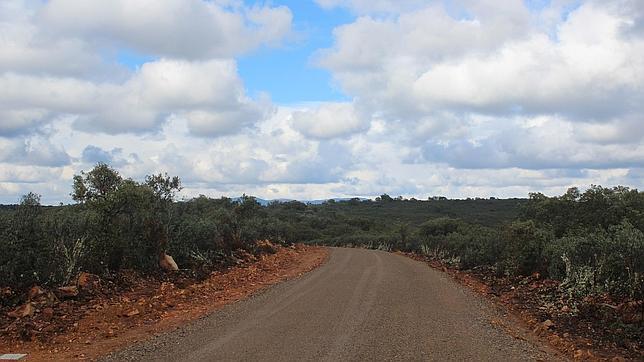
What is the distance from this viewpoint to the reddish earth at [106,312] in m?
8.23

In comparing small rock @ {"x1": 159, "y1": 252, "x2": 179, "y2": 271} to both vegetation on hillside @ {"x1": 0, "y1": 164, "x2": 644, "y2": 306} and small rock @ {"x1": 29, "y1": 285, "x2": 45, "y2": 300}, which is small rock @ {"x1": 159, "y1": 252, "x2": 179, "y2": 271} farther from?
small rock @ {"x1": 29, "y1": 285, "x2": 45, "y2": 300}

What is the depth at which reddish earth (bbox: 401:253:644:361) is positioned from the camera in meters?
8.16

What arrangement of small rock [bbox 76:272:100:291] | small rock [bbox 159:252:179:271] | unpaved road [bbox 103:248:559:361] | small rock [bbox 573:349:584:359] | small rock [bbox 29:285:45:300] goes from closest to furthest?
1. unpaved road [bbox 103:248:559:361]
2. small rock [bbox 573:349:584:359]
3. small rock [bbox 29:285:45:300]
4. small rock [bbox 76:272:100:291]
5. small rock [bbox 159:252:179:271]

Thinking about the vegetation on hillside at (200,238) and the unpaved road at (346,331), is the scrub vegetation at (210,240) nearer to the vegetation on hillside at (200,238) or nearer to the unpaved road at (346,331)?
the vegetation on hillside at (200,238)

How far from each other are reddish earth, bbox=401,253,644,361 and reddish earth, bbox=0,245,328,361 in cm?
614

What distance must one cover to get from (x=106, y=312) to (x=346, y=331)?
4.68 m

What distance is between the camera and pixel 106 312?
33.7ft

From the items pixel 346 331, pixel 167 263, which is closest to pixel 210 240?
pixel 167 263

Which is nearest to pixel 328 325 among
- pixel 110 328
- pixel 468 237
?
pixel 110 328

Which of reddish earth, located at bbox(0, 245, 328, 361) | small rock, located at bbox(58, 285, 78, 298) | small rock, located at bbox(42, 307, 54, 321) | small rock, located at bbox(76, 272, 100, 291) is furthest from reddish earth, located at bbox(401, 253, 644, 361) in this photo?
small rock, located at bbox(76, 272, 100, 291)

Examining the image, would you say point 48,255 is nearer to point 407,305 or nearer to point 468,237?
point 407,305

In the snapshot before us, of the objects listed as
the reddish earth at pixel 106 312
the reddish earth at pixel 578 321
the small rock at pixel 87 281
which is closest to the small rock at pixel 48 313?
the reddish earth at pixel 106 312

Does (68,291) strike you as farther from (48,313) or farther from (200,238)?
(200,238)

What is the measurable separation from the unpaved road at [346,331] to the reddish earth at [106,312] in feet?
2.02
